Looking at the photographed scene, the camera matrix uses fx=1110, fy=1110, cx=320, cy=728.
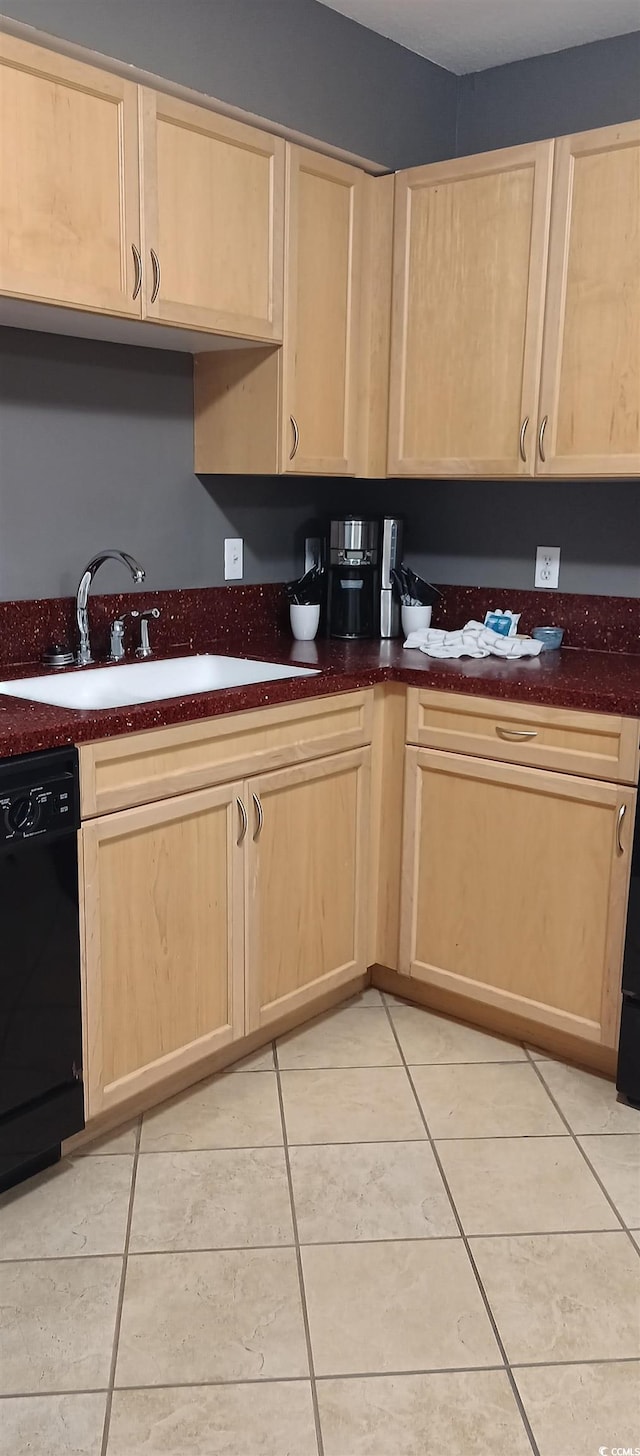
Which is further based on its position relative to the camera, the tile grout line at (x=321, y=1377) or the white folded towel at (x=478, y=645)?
the white folded towel at (x=478, y=645)

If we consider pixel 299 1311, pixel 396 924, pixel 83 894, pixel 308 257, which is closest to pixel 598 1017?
pixel 396 924

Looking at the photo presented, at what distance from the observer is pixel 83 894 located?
206cm

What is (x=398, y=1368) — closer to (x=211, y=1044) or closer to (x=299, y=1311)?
(x=299, y=1311)

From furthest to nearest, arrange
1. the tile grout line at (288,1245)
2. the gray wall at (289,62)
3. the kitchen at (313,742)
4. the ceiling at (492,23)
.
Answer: the ceiling at (492,23), the gray wall at (289,62), the tile grout line at (288,1245), the kitchen at (313,742)

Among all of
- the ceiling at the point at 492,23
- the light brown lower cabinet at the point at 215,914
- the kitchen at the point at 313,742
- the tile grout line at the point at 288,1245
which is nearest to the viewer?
the kitchen at the point at 313,742

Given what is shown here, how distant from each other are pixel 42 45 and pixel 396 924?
209cm

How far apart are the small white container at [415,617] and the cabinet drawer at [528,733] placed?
1.61 ft

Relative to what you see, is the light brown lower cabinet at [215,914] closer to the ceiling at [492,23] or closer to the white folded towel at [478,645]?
the white folded towel at [478,645]

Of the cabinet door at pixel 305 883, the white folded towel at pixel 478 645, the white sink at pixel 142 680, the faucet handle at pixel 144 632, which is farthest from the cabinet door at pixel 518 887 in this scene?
the faucet handle at pixel 144 632

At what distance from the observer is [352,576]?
307 cm

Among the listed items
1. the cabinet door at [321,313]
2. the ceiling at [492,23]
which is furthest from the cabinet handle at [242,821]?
the ceiling at [492,23]

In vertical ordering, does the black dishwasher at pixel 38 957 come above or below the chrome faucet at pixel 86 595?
below

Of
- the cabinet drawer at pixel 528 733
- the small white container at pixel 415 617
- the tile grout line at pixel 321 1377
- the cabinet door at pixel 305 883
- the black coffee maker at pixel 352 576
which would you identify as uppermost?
the black coffee maker at pixel 352 576

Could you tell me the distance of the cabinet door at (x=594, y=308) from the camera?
251 cm
